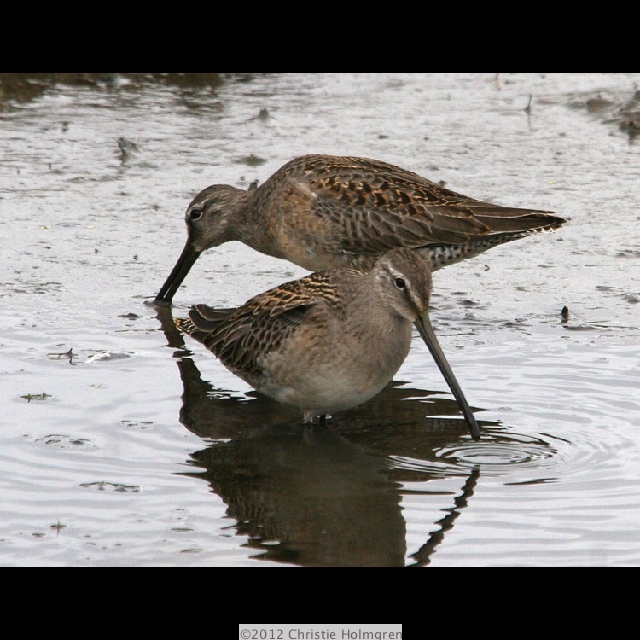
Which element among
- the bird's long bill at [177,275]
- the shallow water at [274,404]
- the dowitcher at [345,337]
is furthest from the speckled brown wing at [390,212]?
the dowitcher at [345,337]

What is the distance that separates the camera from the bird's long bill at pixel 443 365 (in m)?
4.77

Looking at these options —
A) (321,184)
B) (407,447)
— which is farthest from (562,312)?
(407,447)

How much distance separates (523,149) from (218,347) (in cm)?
446

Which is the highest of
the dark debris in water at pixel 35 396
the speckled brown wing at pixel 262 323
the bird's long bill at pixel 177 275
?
the speckled brown wing at pixel 262 323

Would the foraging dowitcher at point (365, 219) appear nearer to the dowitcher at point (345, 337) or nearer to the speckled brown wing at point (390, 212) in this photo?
the speckled brown wing at point (390, 212)

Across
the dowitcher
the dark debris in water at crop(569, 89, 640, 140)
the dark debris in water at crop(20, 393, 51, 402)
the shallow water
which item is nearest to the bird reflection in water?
the shallow water

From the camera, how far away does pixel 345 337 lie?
185 inches

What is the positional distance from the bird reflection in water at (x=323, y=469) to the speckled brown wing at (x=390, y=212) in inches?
40.4

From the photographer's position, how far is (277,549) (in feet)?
12.9

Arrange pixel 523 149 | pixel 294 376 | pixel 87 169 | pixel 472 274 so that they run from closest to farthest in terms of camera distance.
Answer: pixel 294 376 < pixel 472 274 < pixel 87 169 < pixel 523 149

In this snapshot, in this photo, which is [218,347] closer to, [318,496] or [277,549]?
[318,496]

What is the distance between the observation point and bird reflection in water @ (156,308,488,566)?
4.00 meters

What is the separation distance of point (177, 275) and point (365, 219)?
1.03m

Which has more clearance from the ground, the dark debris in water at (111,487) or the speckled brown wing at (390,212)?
the speckled brown wing at (390,212)
